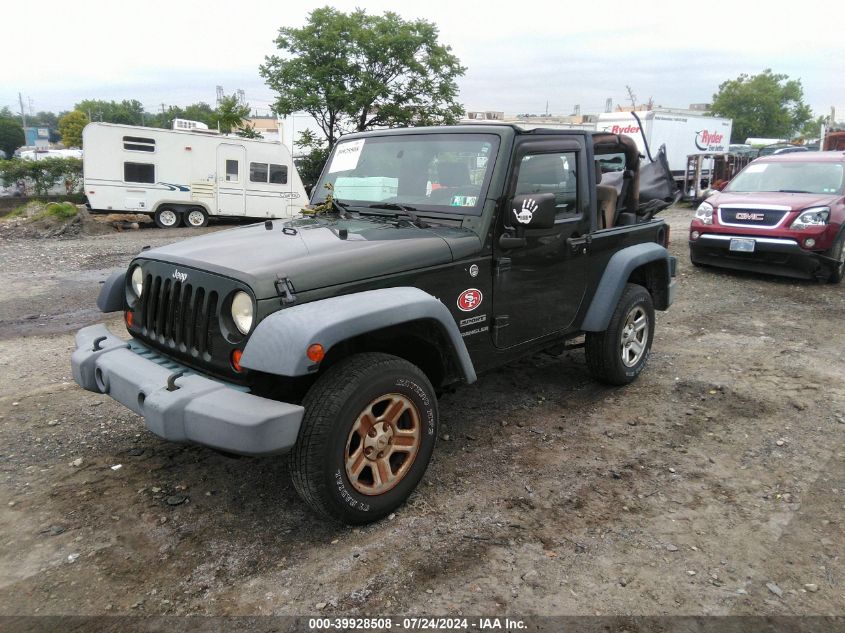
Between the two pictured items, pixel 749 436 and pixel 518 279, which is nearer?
pixel 518 279

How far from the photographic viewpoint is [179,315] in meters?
3.15

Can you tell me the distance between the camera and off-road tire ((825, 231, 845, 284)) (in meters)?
8.67

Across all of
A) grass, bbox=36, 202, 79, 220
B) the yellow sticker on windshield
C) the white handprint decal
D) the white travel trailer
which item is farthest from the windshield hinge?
grass, bbox=36, 202, 79, 220

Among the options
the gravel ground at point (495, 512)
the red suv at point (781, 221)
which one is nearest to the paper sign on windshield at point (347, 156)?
the gravel ground at point (495, 512)

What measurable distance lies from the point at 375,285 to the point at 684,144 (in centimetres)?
2811

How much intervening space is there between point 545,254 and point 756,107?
74.6 meters

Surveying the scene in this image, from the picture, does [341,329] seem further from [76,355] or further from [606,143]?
[606,143]

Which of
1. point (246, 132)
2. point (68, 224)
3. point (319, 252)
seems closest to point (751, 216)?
point (319, 252)

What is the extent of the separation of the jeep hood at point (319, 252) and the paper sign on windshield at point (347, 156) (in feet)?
2.41

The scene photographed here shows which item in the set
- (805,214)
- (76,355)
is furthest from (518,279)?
(805,214)

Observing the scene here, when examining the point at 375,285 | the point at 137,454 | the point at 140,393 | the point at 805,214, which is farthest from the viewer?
the point at 805,214

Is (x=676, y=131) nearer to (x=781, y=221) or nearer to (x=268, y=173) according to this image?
(x=268, y=173)

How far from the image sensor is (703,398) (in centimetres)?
491

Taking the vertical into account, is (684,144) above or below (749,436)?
above
